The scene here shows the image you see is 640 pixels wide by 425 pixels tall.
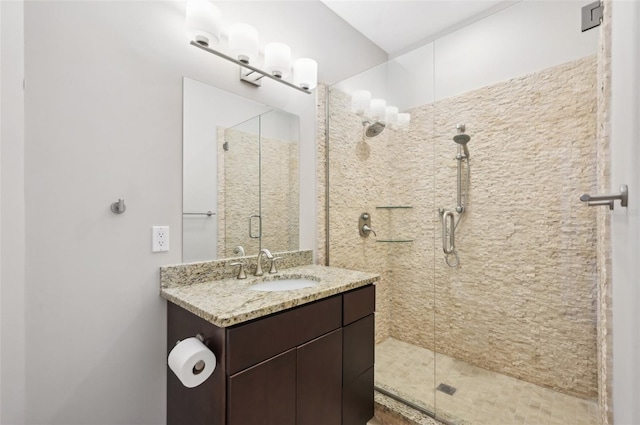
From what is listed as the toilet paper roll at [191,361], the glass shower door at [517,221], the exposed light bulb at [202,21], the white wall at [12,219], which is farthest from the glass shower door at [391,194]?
the white wall at [12,219]

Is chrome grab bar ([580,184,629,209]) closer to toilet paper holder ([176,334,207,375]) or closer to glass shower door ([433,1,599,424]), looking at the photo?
glass shower door ([433,1,599,424])

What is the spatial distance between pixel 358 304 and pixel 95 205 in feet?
4.35

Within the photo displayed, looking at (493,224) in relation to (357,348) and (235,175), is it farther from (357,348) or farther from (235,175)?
(235,175)

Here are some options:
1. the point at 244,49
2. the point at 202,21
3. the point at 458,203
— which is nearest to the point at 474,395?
the point at 458,203

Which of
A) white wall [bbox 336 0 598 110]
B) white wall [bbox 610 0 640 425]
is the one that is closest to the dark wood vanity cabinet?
white wall [bbox 610 0 640 425]

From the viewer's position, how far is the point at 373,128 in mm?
2322

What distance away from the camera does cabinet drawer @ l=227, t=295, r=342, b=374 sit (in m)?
1.03

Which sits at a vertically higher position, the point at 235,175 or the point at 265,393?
the point at 235,175

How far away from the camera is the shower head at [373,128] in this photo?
231 cm

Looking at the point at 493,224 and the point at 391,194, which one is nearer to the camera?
the point at 493,224

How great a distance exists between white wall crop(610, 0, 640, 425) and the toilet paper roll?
1.18 m

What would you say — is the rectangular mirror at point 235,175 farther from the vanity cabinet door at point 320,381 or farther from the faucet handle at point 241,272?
the vanity cabinet door at point 320,381

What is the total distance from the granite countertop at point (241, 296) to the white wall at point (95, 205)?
→ 7.8 inches

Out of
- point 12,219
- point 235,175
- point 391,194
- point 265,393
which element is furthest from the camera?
point 391,194
